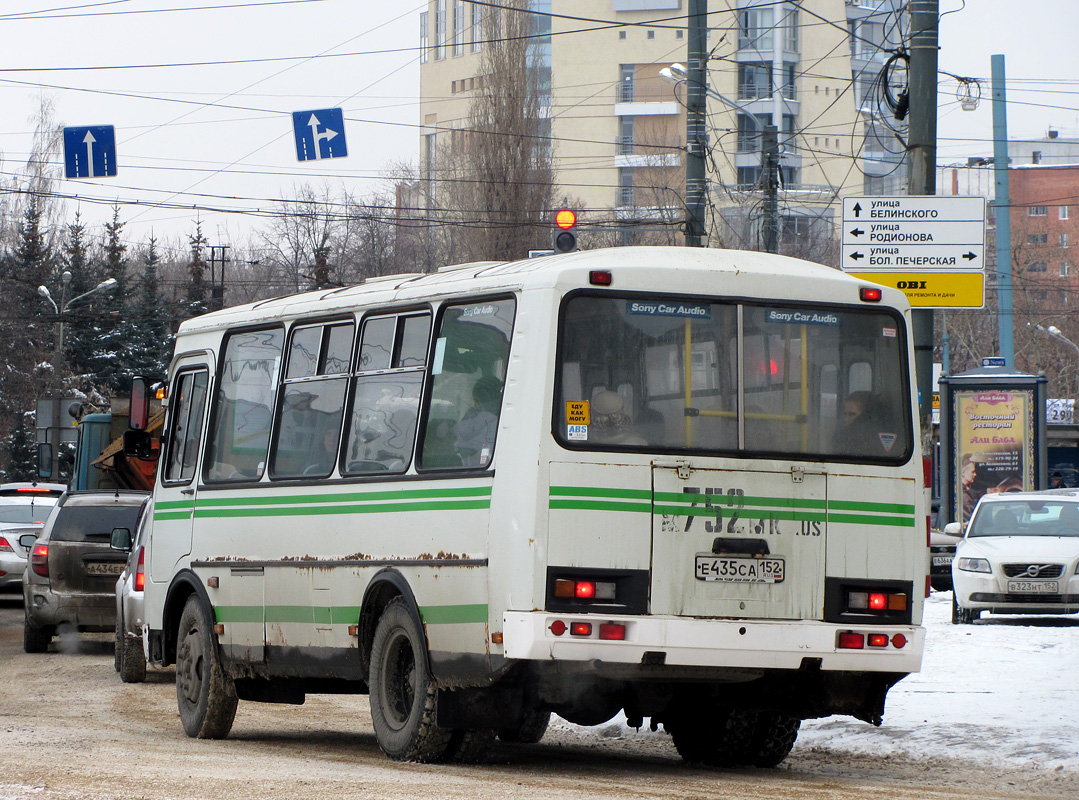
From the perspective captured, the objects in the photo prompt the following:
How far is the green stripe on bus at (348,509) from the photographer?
29.4 feet

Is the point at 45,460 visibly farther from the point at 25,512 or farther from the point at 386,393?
the point at 386,393

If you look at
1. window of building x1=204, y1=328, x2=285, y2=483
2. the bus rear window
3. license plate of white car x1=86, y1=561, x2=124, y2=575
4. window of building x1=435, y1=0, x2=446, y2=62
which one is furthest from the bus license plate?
window of building x1=435, y1=0, x2=446, y2=62

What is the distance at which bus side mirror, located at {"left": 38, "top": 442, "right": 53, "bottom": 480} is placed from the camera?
1236 inches

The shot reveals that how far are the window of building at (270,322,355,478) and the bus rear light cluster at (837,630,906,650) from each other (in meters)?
3.08

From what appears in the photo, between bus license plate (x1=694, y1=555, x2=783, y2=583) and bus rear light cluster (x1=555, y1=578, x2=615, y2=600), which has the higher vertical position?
bus license plate (x1=694, y1=555, x2=783, y2=583)

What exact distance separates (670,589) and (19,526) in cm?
1766

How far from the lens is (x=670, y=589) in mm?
8609

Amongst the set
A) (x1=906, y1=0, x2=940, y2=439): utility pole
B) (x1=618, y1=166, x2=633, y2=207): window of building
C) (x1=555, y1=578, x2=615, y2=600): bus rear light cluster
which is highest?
(x1=618, y1=166, x2=633, y2=207): window of building

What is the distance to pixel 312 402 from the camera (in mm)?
10625

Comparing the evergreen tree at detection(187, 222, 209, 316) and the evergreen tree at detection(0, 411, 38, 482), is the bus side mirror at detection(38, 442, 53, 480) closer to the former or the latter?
the evergreen tree at detection(0, 411, 38, 482)

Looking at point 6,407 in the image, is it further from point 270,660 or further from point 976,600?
point 270,660

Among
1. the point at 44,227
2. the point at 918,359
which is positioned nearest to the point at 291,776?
the point at 918,359

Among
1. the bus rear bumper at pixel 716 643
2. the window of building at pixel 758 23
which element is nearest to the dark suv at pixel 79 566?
the bus rear bumper at pixel 716 643

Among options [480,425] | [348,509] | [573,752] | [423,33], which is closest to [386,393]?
[348,509]
